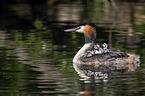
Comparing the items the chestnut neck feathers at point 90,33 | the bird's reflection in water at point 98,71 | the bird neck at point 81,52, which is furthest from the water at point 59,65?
the chestnut neck feathers at point 90,33

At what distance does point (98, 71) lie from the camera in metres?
11.5

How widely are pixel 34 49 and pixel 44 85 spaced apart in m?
4.90

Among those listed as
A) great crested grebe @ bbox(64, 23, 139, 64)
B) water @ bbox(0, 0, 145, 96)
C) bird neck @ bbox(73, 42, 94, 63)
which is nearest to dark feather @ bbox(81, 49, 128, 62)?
great crested grebe @ bbox(64, 23, 139, 64)

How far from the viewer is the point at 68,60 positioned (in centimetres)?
1300

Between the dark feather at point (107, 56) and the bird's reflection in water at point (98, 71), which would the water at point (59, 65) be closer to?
the bird's reflection in water at point (98, 71)

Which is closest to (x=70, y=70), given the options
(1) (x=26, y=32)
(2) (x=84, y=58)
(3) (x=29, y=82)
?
(2) (x=84, y=58)

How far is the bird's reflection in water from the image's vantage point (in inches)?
403

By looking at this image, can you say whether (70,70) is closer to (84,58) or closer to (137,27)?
(84,58)

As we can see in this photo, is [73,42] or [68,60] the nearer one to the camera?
[68,60]

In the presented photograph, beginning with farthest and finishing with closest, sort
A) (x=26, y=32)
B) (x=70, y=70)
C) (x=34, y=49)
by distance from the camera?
1. (x=26, y=32)
2. (x=34, y=49)
3. (x=70, y=70)

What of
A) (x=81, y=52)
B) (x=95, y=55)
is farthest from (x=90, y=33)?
(x=95, y=55)

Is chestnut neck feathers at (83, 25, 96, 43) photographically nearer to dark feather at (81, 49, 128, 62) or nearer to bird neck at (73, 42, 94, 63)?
bird neck at (73, 42, 94, 63)

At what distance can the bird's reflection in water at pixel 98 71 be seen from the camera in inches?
403

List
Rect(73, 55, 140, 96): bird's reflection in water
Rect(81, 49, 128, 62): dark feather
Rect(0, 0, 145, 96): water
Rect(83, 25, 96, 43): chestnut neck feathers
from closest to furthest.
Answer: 1. Rect(0, 0, 145, 96): water
2. Rect(73, 55, 140, 96): bird's reflection in water
3. Rect(81, 49, 128, 62): dark feather
4. Rect(83, 25, 96, 43): chestnut neck feathers
